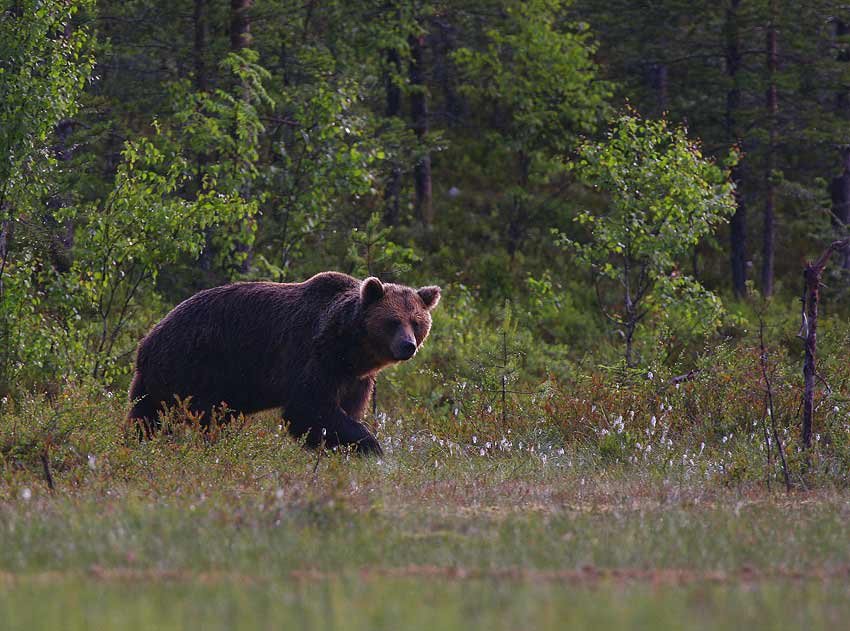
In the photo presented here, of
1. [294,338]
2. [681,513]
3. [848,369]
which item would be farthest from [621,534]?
[848,369]

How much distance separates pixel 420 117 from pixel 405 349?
14960 mm

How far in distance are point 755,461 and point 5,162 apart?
25.9 ft

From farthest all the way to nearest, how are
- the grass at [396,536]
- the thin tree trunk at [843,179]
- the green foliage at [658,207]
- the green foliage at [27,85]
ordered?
the thin tree trunk at [843,179] → the green foliage at [658,207] → the green foliage at [27,85] → the grass at [396,536]

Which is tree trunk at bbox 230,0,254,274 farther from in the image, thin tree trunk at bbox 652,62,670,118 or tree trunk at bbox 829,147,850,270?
tree trunk at bbox 829,147,850,270

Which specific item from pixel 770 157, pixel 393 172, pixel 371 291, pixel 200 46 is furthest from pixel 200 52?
pixel 770 157

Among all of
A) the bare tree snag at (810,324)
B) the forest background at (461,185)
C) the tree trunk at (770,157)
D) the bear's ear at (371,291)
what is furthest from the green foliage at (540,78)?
the bare tree snag at (810,324)

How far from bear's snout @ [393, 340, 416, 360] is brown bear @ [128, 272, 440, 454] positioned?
2 centimetres

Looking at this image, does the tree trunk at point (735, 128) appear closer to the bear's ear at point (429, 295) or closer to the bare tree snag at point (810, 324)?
the bear's ear at point (429, 295)

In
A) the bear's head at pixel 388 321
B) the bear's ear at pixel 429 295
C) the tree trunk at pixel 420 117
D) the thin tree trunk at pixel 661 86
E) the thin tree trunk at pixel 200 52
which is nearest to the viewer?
the bear's head at pixel 388 321

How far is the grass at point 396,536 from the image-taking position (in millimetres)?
4613

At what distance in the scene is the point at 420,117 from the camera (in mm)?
24547

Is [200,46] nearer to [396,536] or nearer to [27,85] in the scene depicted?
[27,85]

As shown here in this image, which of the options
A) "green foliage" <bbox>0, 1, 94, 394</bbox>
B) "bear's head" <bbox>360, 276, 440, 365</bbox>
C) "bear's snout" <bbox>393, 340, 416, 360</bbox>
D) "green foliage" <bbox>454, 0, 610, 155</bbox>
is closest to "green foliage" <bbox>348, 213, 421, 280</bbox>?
"bear's head" <bbox>360, 276, 440, 365</bbox>

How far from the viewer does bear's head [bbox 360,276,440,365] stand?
1045 cm
